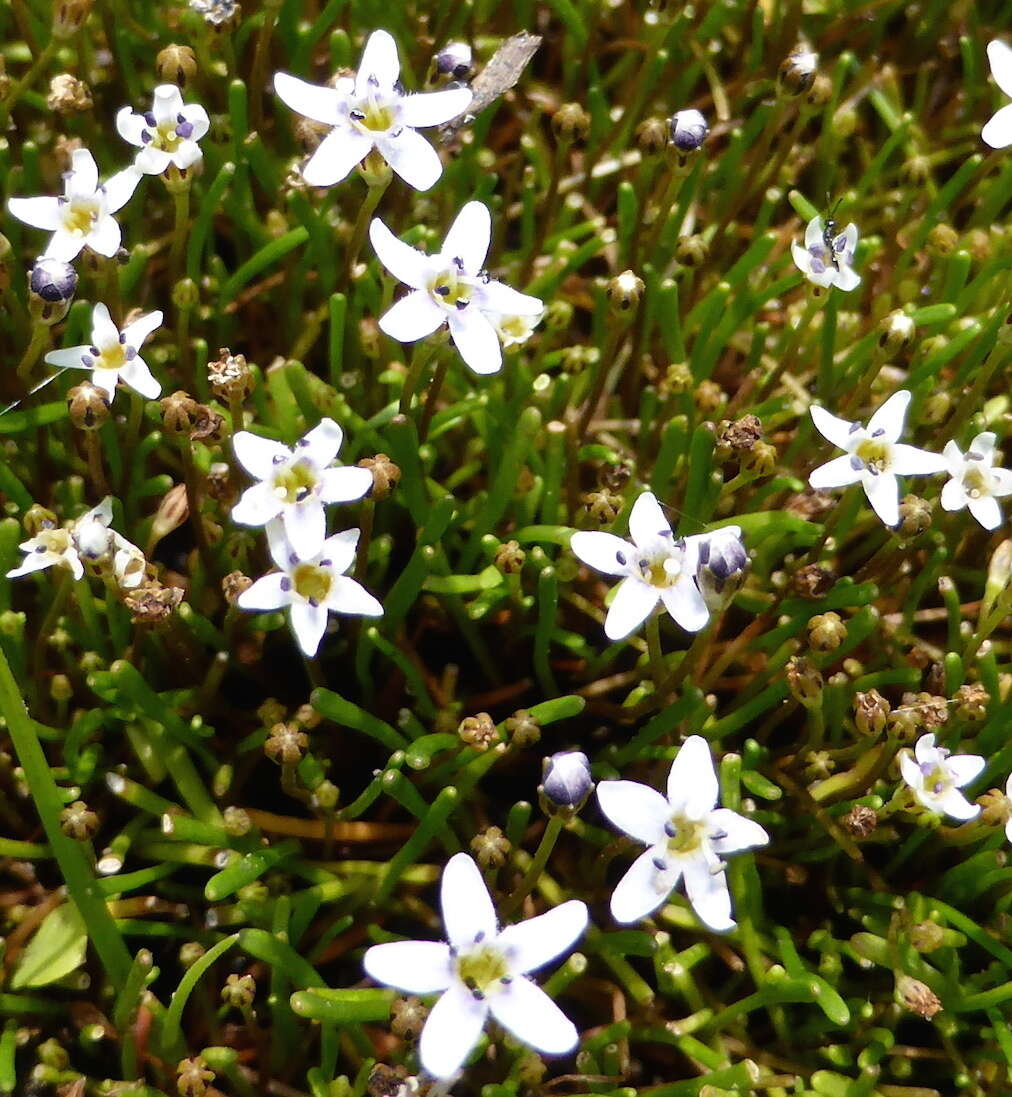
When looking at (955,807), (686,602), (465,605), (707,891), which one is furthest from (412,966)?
(955,807)

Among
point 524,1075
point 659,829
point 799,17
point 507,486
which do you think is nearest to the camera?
point 659,829

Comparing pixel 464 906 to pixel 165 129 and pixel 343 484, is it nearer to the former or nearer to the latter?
pixel 343 484

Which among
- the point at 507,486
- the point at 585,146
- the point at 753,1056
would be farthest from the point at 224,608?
the point at 585,146

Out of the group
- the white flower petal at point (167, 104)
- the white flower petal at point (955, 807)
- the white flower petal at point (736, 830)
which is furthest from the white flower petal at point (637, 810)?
the white flower petal at point (167, 104)

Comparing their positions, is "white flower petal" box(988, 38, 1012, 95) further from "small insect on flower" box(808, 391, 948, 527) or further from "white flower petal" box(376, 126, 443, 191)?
"white flower petal" box(376, 126, 443, 191)

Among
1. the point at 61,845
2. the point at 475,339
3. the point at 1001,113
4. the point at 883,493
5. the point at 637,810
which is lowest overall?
the point at 61,845

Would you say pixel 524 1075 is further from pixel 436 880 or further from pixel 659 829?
pixel 659 829

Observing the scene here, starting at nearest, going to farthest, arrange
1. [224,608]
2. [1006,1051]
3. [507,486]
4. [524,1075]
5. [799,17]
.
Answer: [524,1075]
[1006,1051]
[507,486]
[224,608]
[799,17]
